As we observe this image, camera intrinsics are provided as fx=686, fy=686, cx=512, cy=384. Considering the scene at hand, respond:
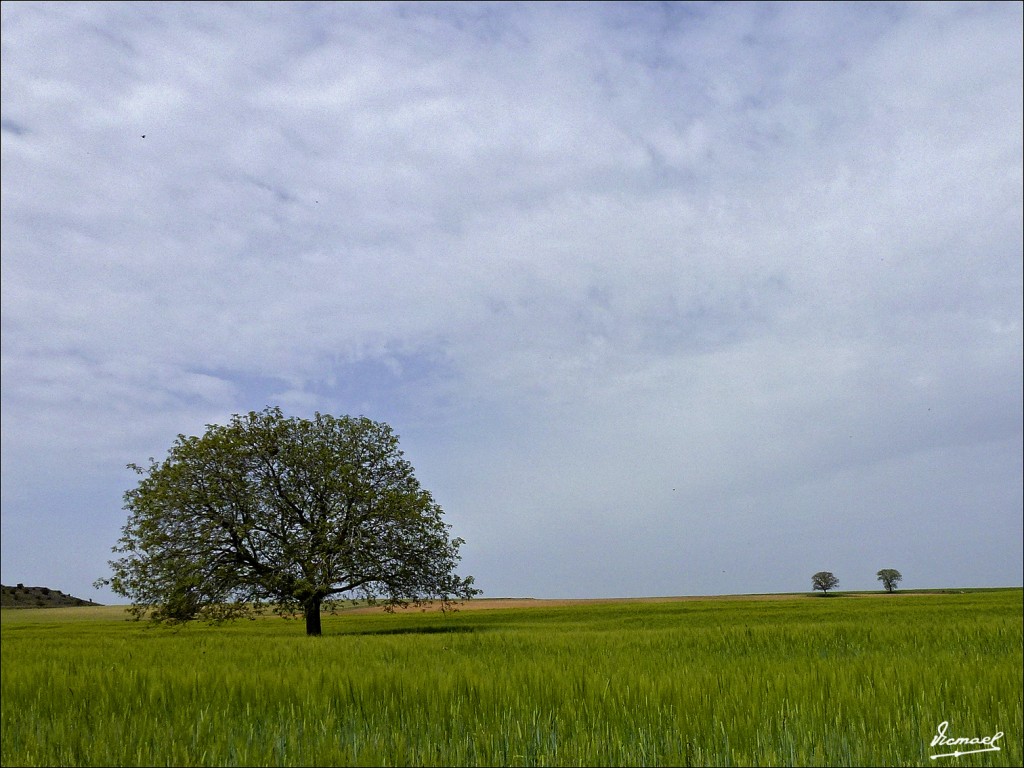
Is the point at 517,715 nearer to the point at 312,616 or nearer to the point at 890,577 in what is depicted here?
the point at 312,616

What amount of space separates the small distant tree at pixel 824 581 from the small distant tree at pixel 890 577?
1532 cm

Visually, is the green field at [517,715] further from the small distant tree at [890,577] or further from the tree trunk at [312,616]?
the small distant tree at [890,577]

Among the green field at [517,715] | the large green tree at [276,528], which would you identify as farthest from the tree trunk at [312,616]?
the green field at [517,715]

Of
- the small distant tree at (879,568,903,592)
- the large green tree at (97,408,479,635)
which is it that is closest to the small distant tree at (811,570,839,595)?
the small distant tree at (879,568,903,592)

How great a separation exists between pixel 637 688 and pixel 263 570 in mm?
27278

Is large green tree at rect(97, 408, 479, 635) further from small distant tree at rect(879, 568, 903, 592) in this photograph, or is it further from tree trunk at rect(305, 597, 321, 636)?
small distant tree at rect(879, 568, 903, 592)

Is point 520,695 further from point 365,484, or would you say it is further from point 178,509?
point 178,509

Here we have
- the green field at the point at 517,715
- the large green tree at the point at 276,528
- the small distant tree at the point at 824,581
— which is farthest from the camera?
the small distant tree at the point at 824,581

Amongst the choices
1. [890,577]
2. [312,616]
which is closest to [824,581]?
[890,577]

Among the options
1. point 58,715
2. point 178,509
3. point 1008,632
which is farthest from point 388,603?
point 58,715

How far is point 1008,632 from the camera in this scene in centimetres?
1370

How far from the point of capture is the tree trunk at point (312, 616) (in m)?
29.9

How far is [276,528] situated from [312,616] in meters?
4.33

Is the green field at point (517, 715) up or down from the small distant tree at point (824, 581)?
up
